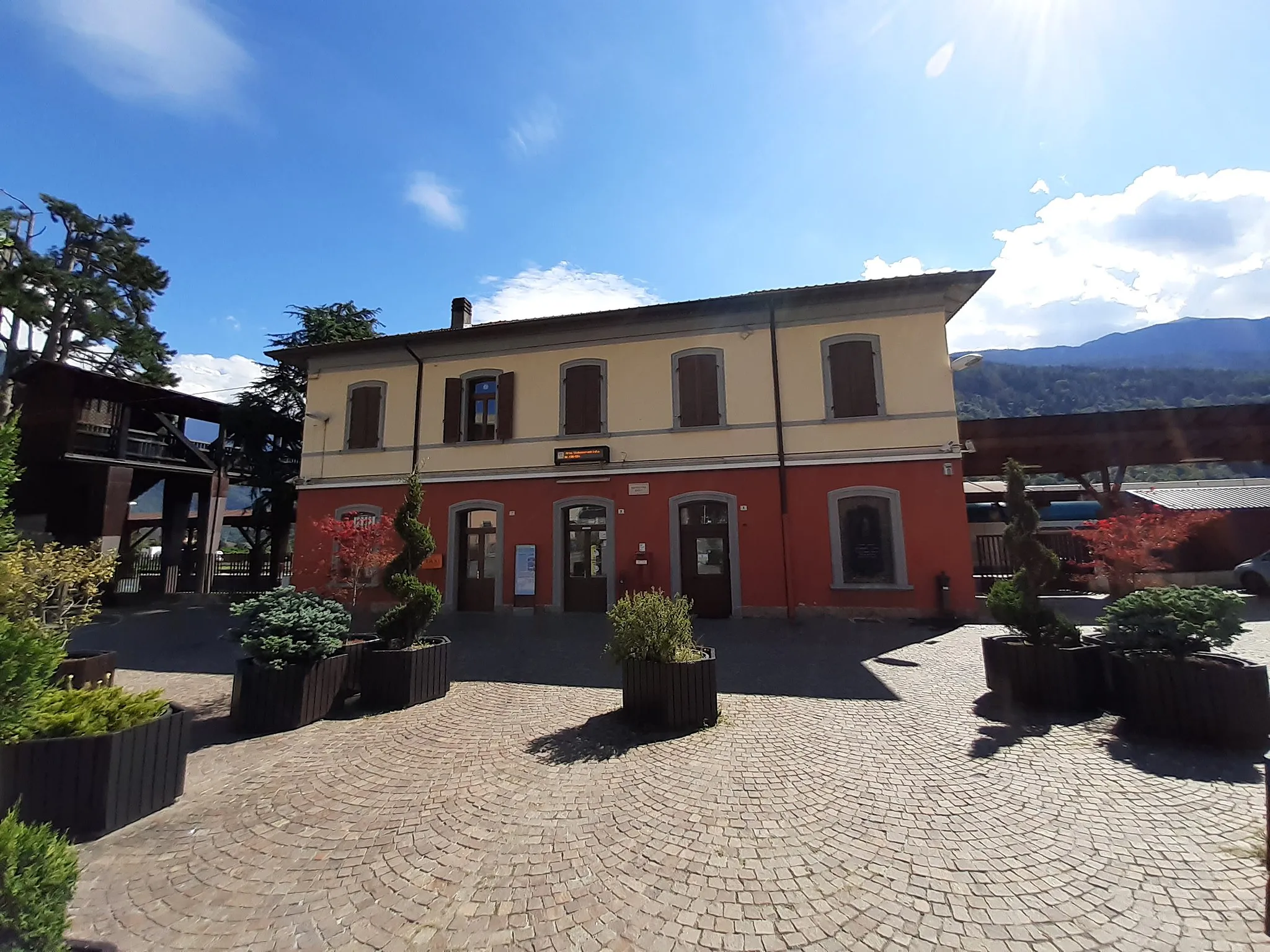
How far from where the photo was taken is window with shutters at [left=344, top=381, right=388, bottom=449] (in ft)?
46.4

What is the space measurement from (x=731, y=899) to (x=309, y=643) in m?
5.04

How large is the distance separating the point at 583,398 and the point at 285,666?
8.63 meters

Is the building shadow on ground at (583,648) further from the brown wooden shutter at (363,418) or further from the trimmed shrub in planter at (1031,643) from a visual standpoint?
the brown wooden shutter at (363,418)

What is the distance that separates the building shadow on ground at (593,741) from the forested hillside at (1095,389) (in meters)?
87.8

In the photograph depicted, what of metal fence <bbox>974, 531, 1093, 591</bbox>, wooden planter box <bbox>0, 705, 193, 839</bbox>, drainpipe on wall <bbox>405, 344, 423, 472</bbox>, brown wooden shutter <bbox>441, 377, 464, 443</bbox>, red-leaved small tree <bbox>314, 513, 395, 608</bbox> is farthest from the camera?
metal fence <bbox>974, 531, 1093, 591</bbox>

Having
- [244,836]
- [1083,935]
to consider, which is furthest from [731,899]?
[244,836]

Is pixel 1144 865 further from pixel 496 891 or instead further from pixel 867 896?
pixel 496 891

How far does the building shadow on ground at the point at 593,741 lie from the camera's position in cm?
477

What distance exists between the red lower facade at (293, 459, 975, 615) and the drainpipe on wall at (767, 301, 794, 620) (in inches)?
1.6

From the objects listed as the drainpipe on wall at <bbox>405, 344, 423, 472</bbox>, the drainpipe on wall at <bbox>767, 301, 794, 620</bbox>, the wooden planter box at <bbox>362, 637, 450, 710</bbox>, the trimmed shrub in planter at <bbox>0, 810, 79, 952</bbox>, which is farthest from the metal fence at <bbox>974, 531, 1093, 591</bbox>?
the trimmed shrub in planter at <bbox>0, 810, 79, 952</bbox>

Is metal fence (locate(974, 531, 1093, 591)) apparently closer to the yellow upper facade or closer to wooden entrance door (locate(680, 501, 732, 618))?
the yellow upper facade

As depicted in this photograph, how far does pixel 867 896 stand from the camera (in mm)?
2791

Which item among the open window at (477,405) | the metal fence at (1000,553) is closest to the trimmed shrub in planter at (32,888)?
the open window at (477,405)

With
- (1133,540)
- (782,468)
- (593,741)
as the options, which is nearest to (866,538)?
(782,468)
